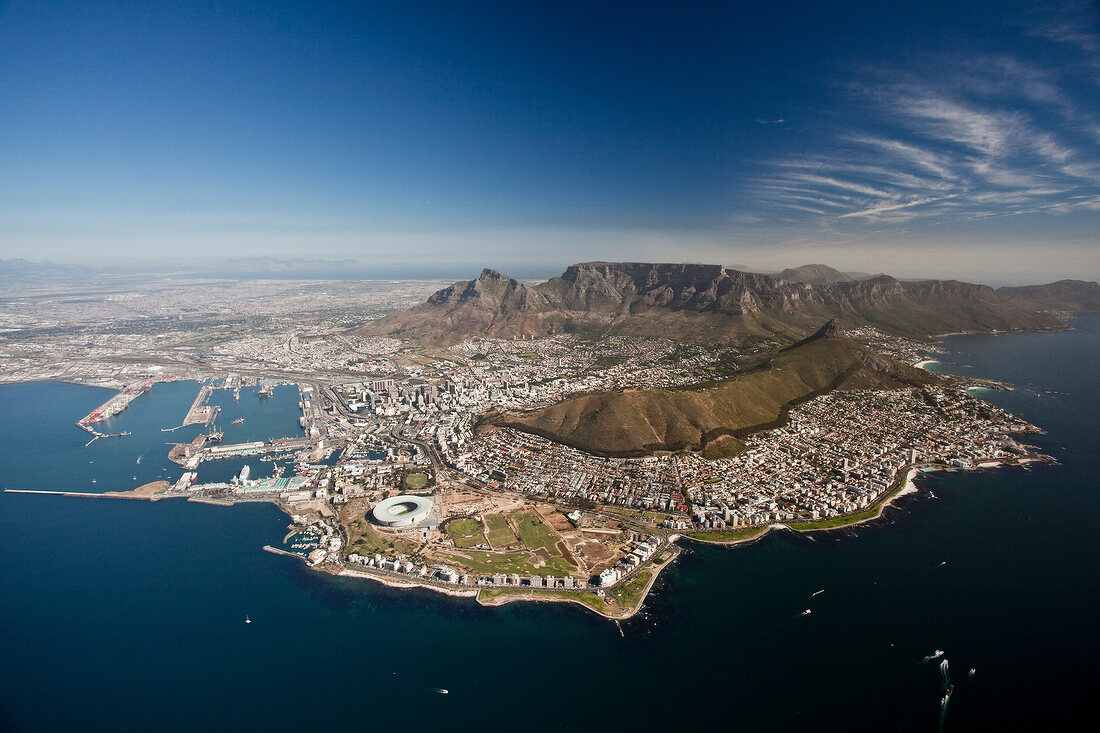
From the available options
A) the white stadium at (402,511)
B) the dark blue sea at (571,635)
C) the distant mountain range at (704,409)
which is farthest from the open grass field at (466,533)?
the distant mountain range at (704,409)

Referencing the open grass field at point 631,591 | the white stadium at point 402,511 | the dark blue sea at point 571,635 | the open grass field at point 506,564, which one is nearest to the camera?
the dark blue sea at point 571,635

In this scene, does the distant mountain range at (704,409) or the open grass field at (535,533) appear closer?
the open grass field at (535,533)

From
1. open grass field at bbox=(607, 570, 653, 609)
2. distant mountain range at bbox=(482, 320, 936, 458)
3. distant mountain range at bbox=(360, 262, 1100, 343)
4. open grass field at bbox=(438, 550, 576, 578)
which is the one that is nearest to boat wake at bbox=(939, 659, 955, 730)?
open grass field at bbox=(607, 570, 653, 609)

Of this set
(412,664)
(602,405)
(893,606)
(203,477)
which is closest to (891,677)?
(893,606)

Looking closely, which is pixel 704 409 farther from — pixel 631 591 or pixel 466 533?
pixel 466 533

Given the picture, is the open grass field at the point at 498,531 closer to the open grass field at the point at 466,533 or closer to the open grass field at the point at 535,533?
the open grass field at the point at 466,533

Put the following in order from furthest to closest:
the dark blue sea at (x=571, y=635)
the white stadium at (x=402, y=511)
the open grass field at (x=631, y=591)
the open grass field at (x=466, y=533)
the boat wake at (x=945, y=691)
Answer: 1. the white stadium at (x=402, y=511)
2. the open grass field at (x=466, y=533)
3. the open grass field at (x=631, y=591)
4. the dark blue sea at (x=571, y=635)
5. the boat wake at (x=945, y=691)

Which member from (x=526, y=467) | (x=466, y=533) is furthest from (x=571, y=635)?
(x=526, y=467)
